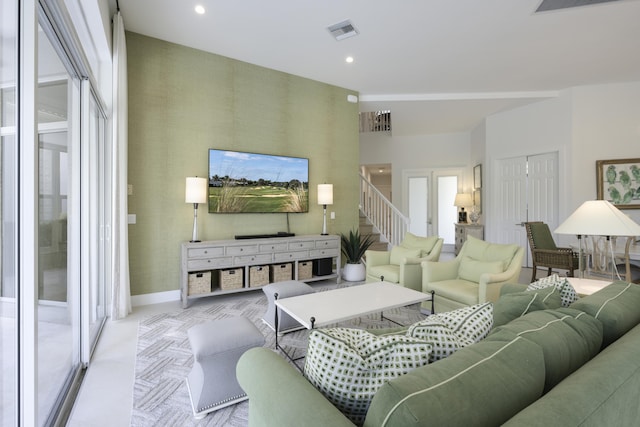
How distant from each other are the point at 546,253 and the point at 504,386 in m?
4.72

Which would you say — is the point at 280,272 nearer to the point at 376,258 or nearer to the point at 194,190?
the point at 376,258

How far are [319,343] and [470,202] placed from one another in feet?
24.5

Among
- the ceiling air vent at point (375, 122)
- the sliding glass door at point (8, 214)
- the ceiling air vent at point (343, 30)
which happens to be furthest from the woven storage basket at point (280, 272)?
the ceiling air vent at point (375, 122)

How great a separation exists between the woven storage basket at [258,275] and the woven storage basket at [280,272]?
0.40ft

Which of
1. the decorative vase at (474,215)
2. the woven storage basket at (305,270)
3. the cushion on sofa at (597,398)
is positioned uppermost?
the decorative vase at (474,215)

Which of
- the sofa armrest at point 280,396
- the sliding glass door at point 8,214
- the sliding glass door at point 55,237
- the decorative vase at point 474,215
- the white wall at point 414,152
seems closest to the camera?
the sofa armrest at point 280,396

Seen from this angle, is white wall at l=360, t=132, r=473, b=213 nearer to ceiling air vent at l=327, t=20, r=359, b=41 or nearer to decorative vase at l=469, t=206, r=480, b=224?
decorative vase at l=469, t=206, r=480, b=224

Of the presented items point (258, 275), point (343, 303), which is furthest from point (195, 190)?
point (343, 303)

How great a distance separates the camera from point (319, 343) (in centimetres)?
97

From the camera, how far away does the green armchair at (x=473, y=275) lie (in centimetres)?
285

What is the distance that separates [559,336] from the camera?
105 cm

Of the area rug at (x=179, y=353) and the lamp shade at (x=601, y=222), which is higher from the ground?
the lamp shade at (x=601, y=222)

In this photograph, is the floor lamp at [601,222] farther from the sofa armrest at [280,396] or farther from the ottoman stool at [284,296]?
the sofa armrest at [280,396]

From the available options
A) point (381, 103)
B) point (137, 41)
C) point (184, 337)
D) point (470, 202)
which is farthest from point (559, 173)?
point (137, 41)
